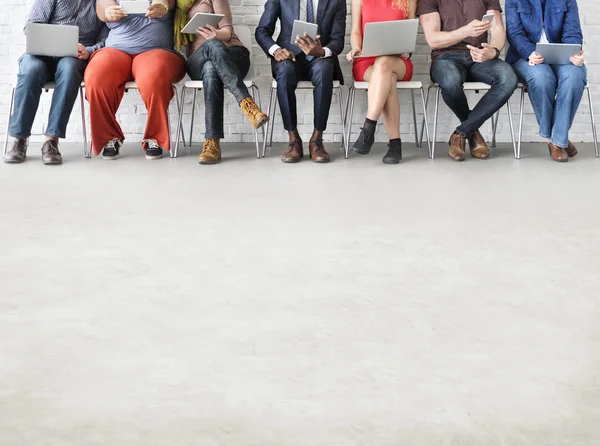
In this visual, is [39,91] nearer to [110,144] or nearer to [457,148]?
[110,144]

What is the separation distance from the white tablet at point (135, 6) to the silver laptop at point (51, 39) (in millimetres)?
299

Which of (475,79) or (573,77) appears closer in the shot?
(573,77)

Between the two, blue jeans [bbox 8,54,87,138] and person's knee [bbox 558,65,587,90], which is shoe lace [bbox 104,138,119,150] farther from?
person's knee [bbox 558,65,587,90]

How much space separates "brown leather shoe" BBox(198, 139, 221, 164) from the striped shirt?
0.98 metres

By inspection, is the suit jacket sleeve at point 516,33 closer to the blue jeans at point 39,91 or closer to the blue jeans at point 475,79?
the blue jeans at point 475,79

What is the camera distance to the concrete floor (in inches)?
54.1

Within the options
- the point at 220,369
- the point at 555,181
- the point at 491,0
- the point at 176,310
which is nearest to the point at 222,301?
the point at 176,310

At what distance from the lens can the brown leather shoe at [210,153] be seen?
4395mm

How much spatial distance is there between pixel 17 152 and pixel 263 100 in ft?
5.55

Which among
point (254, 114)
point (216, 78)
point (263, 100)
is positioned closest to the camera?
point (254, 114)

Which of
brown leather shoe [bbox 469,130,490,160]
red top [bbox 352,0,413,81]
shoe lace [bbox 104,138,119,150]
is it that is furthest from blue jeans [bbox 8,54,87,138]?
brown leather shoe [bbox 469,130,490,160]

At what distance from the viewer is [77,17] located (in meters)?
4.75

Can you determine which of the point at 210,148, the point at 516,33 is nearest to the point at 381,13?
the point at 516,33

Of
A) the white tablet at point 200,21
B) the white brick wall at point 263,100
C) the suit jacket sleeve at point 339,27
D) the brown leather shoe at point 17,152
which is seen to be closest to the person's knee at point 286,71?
the suit jacket sleeve at point 339,27
